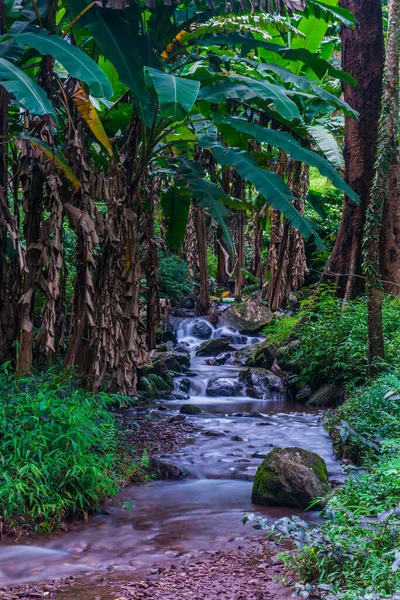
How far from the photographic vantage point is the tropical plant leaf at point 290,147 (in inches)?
275

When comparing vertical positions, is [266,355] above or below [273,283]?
below

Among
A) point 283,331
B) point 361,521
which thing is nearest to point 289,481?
point 361,521

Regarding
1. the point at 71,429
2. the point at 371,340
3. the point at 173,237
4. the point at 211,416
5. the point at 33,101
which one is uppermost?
the point at 33,101

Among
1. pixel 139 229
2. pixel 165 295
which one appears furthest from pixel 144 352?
pixel 165 295

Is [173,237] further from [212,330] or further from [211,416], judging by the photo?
[212,330]

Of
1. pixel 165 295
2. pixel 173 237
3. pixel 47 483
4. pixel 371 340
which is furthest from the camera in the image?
pixel 165 295

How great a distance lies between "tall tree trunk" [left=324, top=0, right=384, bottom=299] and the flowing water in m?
3.58

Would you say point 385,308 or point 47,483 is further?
point 385,308

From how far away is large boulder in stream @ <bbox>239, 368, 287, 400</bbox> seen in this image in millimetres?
11562

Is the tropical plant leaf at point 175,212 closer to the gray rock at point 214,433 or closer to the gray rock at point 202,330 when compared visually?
the gray rock at point 214,433

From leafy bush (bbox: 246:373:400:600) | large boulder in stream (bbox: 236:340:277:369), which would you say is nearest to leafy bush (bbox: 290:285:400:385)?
large boulder in stream (bbox: 236:340:277:369)

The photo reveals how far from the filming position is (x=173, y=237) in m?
9.70

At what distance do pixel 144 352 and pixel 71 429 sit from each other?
2.95 m

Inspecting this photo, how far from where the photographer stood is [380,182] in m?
7.05
